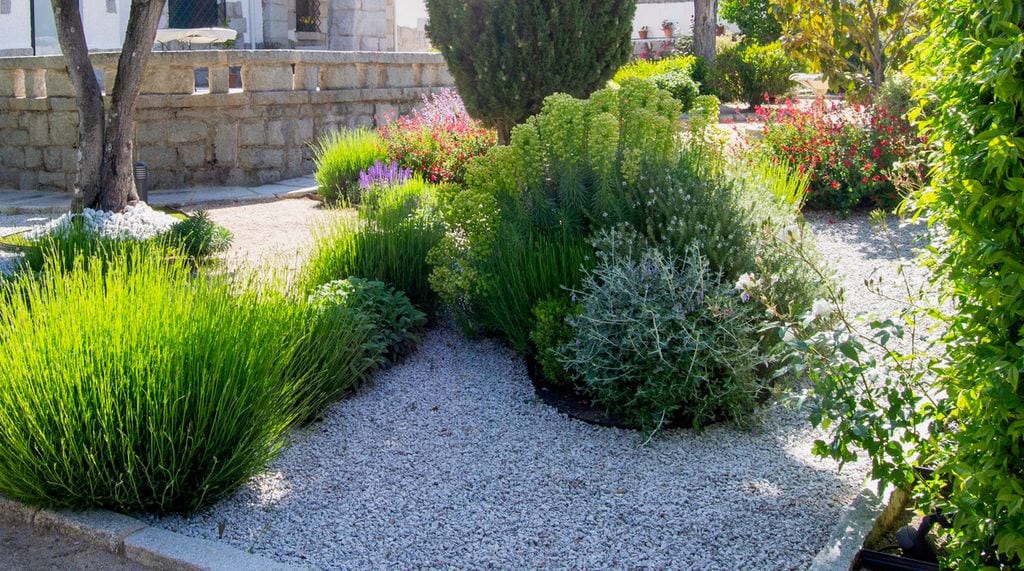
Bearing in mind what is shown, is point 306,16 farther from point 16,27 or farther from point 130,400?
point 130,400

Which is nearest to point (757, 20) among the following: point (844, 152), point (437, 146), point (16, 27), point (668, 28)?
point (668, 28)

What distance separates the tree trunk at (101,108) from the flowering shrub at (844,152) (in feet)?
16.4

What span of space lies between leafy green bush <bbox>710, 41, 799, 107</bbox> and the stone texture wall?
8.54 m

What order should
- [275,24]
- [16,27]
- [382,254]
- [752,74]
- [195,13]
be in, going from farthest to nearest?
[275,24]
[195,13]
[16,27]
[752,74]
[382,254]

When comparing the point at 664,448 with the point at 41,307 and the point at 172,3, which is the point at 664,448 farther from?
the point at 172,3

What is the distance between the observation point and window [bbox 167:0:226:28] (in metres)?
18.2

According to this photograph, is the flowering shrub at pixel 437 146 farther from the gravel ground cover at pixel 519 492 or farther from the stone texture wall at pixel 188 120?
the gravel ground cover at pixel 519 492

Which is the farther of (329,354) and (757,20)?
(757,20)

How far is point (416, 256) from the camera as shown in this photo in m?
5.25

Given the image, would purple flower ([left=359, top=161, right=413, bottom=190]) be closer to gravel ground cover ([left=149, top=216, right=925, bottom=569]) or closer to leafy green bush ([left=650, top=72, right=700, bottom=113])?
gravel ground cover ([left=149, top=216, right=925, bottom=569])

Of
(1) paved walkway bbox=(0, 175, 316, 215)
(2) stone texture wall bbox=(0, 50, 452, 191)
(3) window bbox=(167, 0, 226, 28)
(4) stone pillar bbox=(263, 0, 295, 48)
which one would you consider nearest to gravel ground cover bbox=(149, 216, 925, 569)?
(1) paved walkway bbox=(0, 175, 316, 215)

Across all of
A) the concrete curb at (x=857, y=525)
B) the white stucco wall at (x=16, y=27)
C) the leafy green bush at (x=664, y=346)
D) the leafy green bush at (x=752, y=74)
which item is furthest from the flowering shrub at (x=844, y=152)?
the white stucco wall at (x=16, y=27)

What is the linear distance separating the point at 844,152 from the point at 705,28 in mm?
11787

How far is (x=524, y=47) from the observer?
7.55m
